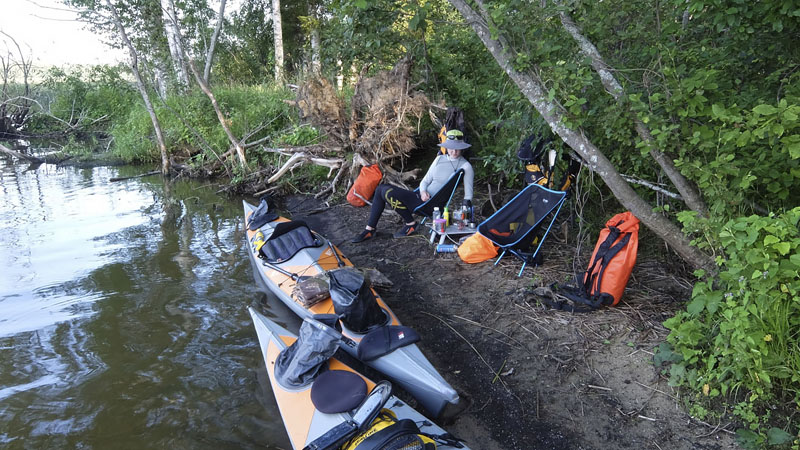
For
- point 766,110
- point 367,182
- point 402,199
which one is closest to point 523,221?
point 402,199

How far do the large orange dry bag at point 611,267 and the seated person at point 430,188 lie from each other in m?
2.05

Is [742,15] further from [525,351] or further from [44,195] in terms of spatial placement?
[44,195]

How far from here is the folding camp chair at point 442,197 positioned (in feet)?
18.3

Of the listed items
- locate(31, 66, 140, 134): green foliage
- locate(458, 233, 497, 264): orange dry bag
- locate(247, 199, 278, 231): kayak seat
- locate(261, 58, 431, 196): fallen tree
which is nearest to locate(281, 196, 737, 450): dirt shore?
locate(458, 233, 497, 264): orange dry bag

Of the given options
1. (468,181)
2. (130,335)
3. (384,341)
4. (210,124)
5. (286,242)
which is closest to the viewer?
(384,341)

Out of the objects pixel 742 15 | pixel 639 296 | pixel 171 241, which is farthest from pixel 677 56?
pixel 171 241

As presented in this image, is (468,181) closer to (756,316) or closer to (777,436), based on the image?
(756,316)

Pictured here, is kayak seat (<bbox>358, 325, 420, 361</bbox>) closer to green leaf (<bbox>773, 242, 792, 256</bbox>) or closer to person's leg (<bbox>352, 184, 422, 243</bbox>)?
green leaf (<bbox>773, 242, 792, 256</bbox>)

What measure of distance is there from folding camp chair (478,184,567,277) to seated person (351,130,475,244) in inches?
37.4

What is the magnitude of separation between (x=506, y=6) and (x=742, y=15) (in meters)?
1.49

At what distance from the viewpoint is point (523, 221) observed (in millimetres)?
4609

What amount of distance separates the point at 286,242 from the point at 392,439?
3.31 meters

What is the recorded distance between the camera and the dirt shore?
9.03ft

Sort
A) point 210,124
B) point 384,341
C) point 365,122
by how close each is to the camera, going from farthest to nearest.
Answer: point 210,124, point 365,122, point 384,341
